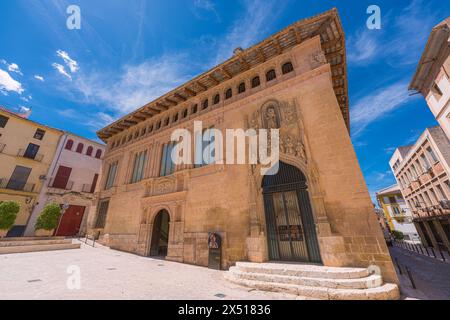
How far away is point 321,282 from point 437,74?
659 inches

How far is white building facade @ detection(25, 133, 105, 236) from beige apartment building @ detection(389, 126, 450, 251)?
3694cm

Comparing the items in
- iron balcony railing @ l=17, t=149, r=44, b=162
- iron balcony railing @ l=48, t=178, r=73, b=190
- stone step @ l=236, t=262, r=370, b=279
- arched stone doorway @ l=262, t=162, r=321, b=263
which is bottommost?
stone step @ l=236, t=262, r=370, b=279

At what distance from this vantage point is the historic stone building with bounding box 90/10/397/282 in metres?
6.95

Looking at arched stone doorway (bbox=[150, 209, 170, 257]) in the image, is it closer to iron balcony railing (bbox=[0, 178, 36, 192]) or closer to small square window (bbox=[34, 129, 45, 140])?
iron balcony railing (bbox=[0, 178, 36, 192])

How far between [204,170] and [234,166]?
2201 mm

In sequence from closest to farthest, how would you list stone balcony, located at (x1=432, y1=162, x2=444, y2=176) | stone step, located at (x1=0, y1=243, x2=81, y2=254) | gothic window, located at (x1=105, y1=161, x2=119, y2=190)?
stone step, located at (x1=0, y1=243, x2=81, y2=254), stone balcony, located at (x1=432, y1=162, x2=444, y2=176), gothic window, located at (x1=105, y1=161, x2=119, y2=190)

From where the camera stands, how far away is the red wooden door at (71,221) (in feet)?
67.9

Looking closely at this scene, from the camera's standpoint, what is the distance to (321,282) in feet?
17.5

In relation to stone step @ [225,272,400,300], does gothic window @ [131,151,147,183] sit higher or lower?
higher

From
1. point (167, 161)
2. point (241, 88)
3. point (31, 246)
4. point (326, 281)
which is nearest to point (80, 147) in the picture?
point (31, 246)

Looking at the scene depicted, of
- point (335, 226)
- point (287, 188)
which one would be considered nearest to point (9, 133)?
point (287, 188)

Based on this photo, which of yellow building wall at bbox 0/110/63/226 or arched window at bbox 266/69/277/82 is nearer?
arched window at bbox 266/69/277/82

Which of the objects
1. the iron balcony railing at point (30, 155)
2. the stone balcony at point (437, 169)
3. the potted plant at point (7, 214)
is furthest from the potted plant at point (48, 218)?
the stone balcony at point (437, 169)

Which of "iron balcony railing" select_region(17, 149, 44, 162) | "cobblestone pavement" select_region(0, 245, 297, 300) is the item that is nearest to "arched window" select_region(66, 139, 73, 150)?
"iron balcony railing" select_region(17, 149, 44, 162)
